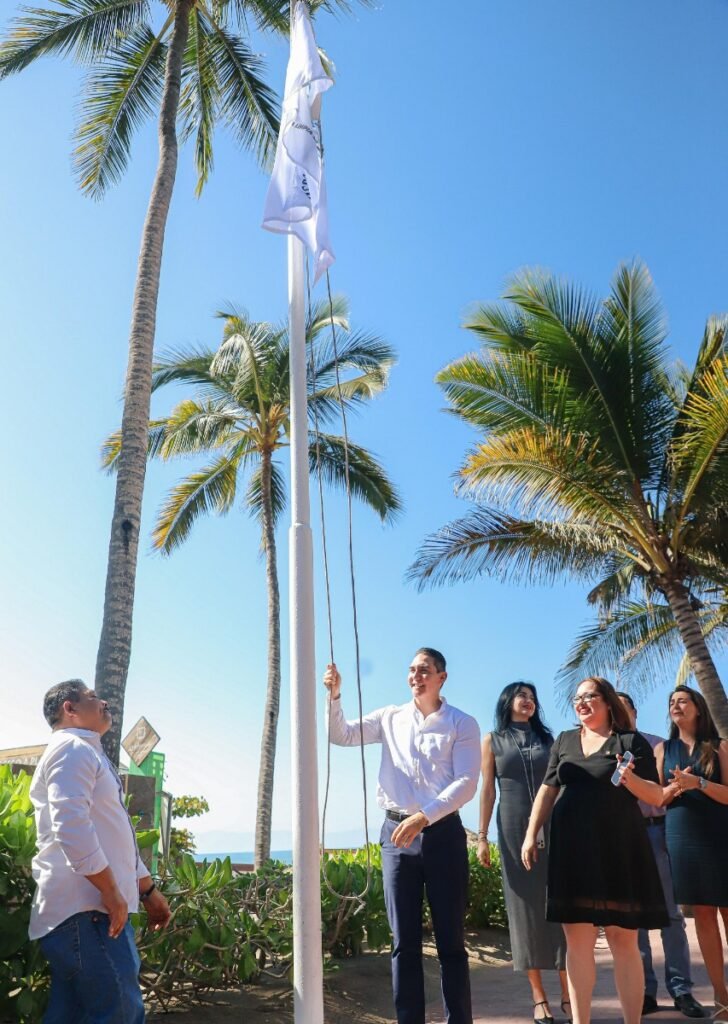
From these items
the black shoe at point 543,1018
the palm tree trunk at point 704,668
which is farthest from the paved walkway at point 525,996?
the palm tree trunk at point 704,668

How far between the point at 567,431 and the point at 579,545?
8.42 feet

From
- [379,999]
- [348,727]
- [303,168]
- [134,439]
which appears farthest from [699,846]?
[134,439]

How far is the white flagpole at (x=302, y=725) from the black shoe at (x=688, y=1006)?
8.33 feet

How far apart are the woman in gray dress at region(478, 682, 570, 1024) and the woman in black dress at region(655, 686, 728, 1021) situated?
80cm

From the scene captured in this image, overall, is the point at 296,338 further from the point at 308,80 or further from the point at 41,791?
the point at 41,791

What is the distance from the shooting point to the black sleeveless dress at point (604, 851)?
15.1 ft

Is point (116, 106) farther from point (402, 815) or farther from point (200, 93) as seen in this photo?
point (402, 815)

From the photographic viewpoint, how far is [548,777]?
5.10 meters

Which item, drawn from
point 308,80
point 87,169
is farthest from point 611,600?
point 308,80

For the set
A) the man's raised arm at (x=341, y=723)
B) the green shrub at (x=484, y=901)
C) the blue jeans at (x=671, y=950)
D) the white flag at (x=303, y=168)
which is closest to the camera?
the man's raised arm at (x=341, y=723)

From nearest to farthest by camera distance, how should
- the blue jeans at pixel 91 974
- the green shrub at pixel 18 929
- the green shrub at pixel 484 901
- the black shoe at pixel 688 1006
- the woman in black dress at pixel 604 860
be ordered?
1. the blue jeans at pixel 91 974
2. the green shrub at pixel 18 929
3. the woman in black dress at pixel 604 860
4. the black shoe at pixel 688 1006
5. the green shrub at pixel 484 901

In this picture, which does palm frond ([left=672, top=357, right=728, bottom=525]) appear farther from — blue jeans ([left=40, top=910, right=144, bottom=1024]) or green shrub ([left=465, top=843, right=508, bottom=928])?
blue jeans ([left=40, top=910, right=144, bottom=1024])

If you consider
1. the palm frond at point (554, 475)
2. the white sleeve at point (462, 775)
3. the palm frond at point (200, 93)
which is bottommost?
the white sleeve at point (462, 775)

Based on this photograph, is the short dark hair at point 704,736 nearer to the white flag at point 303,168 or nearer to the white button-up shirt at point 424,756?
the white button-up shirt at point 424,756
